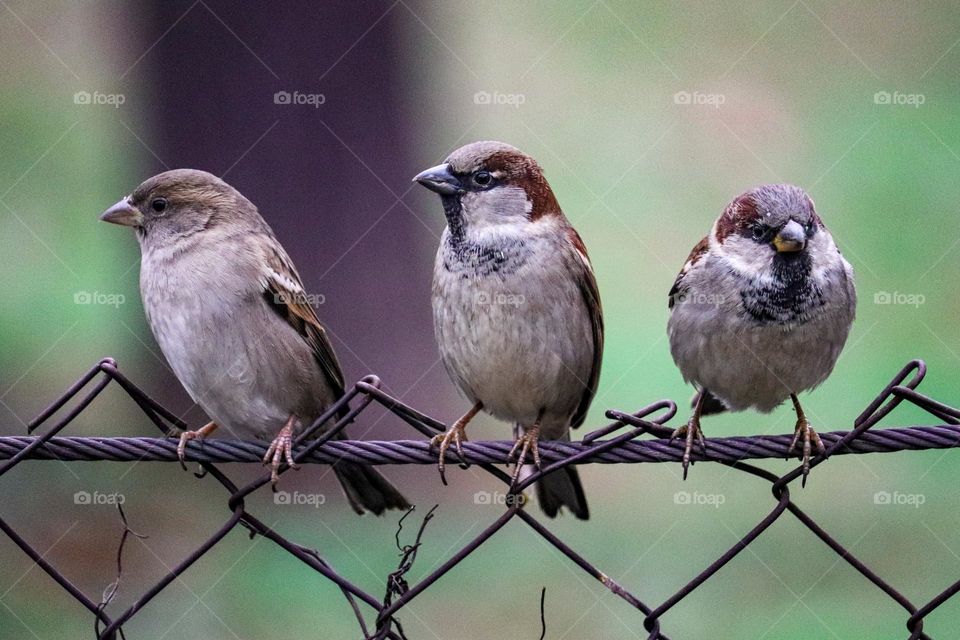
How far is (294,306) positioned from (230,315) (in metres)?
0.16

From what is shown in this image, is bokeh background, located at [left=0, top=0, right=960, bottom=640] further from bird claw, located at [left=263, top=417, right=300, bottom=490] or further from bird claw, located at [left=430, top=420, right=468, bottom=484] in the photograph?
bird claw, located at [left=263, top=417, right=300, bottom=490]

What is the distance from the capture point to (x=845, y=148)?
24.7 ft

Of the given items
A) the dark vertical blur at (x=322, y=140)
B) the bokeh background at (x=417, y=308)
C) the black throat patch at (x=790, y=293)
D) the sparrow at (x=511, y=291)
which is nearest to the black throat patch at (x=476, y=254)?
the sparrow at (x=511, y=291)

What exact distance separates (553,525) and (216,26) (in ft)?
Answer: 7.72

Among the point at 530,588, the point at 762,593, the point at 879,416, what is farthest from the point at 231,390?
the point at 762,593

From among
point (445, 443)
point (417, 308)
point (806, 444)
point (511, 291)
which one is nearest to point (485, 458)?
point (445, 443)

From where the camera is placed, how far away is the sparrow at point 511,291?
2795mm

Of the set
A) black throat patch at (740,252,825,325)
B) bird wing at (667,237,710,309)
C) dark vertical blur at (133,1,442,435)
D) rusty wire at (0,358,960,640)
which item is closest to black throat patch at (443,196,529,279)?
bird wing at (667,237,710,309)

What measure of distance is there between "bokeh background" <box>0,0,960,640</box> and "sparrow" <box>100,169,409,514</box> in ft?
4.93

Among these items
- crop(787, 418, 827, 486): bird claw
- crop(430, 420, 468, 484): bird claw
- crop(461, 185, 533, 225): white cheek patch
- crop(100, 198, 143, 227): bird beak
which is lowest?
crop(430, 420, 468, 484): bird claw

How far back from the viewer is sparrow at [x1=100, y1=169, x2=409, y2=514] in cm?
283

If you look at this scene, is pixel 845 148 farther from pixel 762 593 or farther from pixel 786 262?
→ pixel 786 262

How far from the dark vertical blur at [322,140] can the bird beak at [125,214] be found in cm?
174

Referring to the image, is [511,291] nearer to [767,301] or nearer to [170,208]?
[767,301]
